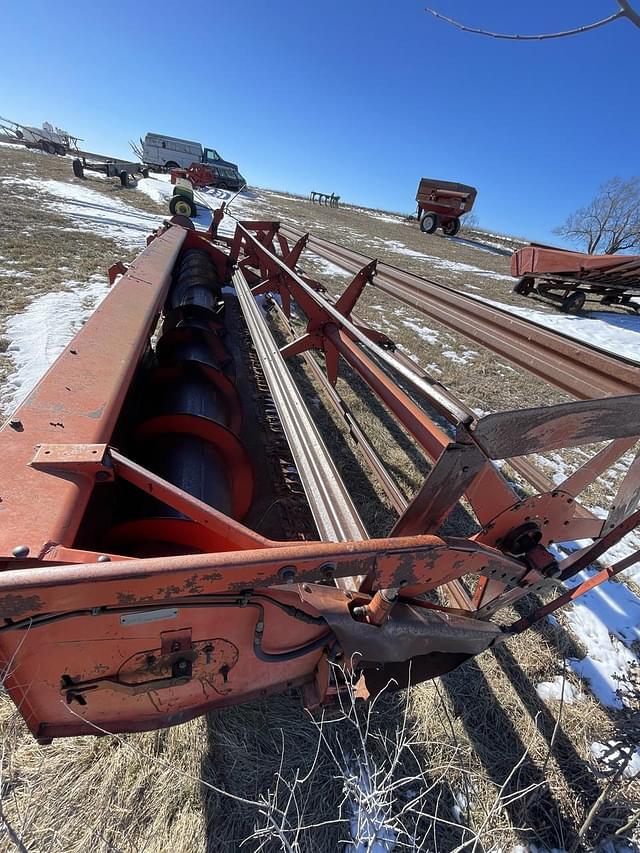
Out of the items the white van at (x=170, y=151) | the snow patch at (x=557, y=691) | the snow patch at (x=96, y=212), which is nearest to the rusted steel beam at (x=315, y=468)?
the snow patch at (x=557, y=691)

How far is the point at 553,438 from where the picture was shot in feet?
3.50

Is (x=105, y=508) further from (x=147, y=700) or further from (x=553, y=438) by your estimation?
(x=553, y=438)

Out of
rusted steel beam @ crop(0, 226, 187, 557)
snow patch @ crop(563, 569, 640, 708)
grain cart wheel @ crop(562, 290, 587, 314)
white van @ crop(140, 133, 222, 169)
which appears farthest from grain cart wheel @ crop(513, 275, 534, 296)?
white van @ crop(140, 133, 222, 169)

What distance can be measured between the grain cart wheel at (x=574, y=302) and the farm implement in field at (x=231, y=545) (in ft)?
31.4

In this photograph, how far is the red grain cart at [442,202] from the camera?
2164cm

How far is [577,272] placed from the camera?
8938 mm

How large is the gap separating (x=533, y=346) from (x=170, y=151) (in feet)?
96.2

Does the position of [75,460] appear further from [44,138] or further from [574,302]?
[44,138]

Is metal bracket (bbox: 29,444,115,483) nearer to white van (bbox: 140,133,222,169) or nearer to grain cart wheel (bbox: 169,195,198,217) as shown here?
grain cart wheel (bbox: 169,195,198,217)

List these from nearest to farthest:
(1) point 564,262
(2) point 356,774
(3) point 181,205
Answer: (2) point 356,774 → (1) point 564,262 → (3) point 181,205

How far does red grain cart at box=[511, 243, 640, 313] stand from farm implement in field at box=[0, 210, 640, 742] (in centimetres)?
863

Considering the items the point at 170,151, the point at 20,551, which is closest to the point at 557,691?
the point at 20,551

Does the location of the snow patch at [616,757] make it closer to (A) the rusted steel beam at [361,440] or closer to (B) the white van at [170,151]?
(A) the rusted steel beam at [361,440]

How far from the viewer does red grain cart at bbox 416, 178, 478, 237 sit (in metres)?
21.6
